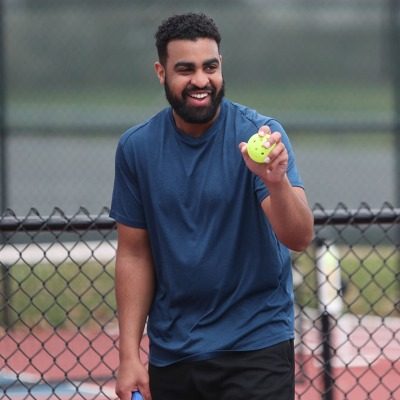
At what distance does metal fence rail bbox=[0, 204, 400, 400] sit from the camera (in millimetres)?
5496

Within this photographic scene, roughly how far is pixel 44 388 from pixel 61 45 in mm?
3500

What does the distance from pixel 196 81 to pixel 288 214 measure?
19.1 inches

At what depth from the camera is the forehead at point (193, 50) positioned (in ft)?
11.0

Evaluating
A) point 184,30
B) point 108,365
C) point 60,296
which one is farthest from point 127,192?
point 60,296

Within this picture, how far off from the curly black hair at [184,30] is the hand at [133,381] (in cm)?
93

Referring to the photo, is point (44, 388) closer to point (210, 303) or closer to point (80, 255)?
point (80, 255)

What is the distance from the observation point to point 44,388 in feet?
23.0

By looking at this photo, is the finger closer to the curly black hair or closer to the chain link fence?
the curly black hair

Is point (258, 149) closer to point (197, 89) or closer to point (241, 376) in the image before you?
point (197, 89)

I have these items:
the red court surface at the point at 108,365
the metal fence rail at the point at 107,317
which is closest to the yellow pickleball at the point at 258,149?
the metal fence rail at the point at 107,317

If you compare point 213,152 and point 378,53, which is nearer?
point 213,152

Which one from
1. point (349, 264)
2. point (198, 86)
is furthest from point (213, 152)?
point (349, 264)

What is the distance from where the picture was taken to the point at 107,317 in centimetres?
895

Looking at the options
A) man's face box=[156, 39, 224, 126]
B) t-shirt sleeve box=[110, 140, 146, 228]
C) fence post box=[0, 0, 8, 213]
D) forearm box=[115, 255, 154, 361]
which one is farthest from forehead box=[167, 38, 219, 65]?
fence post box=[0, 0, 8, 213]
